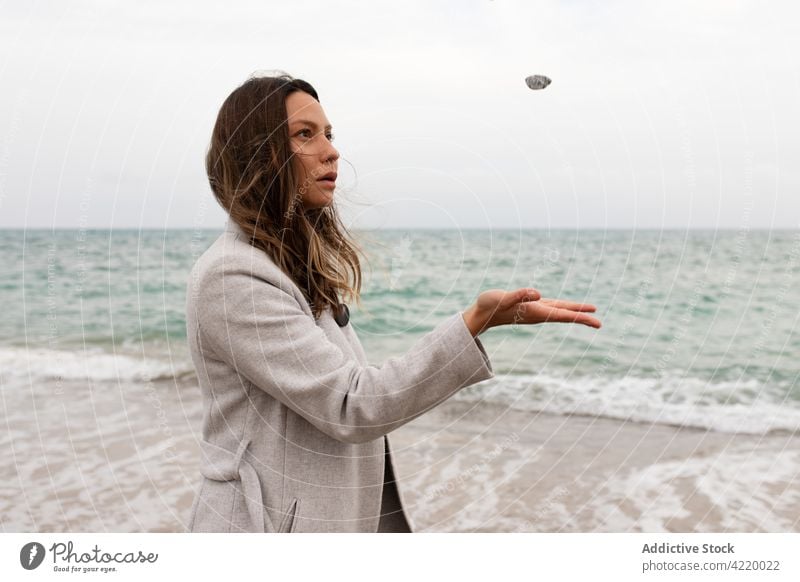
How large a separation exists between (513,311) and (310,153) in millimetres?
629

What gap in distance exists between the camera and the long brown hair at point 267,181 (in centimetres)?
181

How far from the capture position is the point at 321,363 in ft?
5.30

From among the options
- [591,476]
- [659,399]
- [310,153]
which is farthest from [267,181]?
[659,399]

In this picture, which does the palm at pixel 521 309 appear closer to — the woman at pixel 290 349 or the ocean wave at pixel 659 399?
the woman at pixel 290 349

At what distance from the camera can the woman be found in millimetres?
1608

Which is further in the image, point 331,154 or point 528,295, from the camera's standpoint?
point 331,154

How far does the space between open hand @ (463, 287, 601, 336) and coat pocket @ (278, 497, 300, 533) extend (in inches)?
23.1

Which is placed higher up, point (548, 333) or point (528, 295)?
point (528, 295)

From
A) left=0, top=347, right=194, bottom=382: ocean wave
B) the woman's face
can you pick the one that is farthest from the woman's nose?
left=0, top=347, right=194, bottom=382: ocean wave

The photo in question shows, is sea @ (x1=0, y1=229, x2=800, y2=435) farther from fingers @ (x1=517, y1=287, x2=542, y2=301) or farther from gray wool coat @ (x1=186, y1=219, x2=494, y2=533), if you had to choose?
fingers @ (x1=517, y1=287, x2=542, y2=301)
